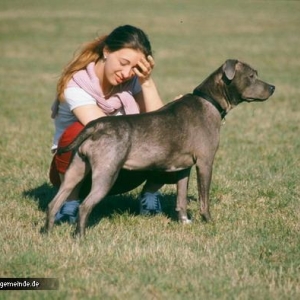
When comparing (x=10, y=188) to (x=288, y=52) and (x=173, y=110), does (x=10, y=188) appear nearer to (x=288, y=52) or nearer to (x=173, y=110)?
(x=173, y=110)

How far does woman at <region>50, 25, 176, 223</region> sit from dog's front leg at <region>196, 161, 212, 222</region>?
69 centimetres

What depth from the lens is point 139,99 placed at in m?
7.35

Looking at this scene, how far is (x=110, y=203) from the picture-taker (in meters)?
7.64

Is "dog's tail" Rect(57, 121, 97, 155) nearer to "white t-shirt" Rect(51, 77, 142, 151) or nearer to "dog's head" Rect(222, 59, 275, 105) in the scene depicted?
"white t-shirt" Rect(51, 77, 142, 151)

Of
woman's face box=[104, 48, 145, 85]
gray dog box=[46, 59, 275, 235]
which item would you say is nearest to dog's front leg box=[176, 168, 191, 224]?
gray dog box=[46, 59, 275, 235]

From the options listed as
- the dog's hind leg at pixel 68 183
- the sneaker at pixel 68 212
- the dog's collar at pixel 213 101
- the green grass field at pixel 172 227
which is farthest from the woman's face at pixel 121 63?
the green grass field at pixel 172 227

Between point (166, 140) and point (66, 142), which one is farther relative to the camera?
point (66, 142)

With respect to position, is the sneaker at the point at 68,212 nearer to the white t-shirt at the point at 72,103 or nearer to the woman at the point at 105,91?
the woman at the point at 105,91

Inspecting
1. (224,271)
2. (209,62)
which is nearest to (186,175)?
(224,271)

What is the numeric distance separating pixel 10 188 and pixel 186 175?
2.44 meters

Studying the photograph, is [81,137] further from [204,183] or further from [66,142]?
[204,183]

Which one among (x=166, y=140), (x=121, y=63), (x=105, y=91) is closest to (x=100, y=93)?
(x=105, y=91)

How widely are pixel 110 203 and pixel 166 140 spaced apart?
166cm

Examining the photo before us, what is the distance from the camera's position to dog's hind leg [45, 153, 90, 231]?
6.00 meters
